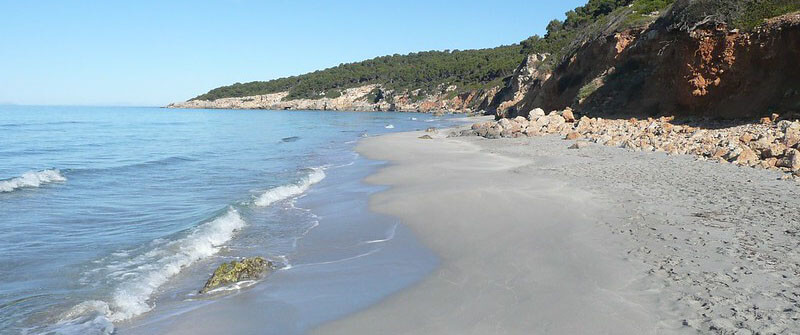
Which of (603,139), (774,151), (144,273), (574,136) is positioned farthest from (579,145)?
(144,273)

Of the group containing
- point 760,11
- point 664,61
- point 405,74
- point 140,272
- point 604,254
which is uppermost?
point 405,74

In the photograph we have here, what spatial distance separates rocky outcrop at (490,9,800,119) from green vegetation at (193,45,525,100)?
196 feet

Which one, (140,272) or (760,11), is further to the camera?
(760,11)

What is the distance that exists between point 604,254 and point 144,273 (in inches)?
238

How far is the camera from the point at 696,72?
18.7m

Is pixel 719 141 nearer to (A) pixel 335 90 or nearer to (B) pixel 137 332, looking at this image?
(B) pixel 137 332

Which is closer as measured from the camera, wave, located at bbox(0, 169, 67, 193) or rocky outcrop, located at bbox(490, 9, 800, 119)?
wave, located at bbox(0, 169, 67, 193)

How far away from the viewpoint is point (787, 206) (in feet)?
24.6

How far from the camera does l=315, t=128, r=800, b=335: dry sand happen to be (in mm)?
4379

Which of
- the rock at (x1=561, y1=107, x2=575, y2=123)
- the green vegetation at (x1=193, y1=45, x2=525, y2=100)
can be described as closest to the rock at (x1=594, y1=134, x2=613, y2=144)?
the rock at (x1=561, y1=107, x2=575, y2=123)

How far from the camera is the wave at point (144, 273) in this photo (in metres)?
5.25

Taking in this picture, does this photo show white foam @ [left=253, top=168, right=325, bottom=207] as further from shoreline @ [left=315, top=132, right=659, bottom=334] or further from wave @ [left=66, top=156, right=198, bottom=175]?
wave @ [left=66, top=156, right=198, bottom=175]

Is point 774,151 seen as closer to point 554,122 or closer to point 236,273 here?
point 236,273

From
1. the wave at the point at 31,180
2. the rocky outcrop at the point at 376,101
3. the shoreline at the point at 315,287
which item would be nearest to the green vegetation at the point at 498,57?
the rocky outcrop at the point at 376,101
